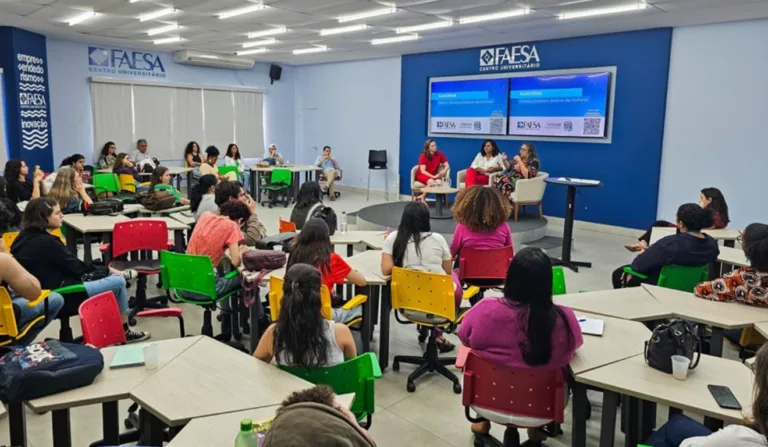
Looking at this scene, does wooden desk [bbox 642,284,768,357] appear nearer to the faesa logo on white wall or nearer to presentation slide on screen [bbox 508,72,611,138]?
presentation slide on screen [bbox 508,72,611,138]

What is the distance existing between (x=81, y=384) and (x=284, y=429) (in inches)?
60.1

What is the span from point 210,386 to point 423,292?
165cm

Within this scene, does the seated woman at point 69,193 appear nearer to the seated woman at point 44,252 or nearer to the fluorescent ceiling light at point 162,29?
the seated woman at point 44,252

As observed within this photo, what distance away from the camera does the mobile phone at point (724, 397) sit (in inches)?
83.7

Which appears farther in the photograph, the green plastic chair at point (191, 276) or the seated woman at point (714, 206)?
the seated woman at point (714, 206)

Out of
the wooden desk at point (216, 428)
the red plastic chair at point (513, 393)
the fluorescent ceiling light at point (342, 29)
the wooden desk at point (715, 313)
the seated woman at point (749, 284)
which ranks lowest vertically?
the red plastic chair at point (513, 393)

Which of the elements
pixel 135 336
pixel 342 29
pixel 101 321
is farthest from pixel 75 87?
pixel 101 321

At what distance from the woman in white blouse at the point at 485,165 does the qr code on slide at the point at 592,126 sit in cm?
147

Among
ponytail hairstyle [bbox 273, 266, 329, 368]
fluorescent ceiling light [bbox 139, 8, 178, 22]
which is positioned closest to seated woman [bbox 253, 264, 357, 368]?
ponytail hairstyle [bbox 273, 266, 329, 368]

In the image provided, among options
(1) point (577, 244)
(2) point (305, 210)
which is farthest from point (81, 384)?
(1) point (577, 244)

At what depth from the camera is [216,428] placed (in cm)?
194

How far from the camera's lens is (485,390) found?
2.51 m

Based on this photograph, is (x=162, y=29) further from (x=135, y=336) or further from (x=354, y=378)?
(x=354, y=378)

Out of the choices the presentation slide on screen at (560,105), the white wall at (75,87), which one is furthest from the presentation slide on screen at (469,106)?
the white wall at (75,87)
